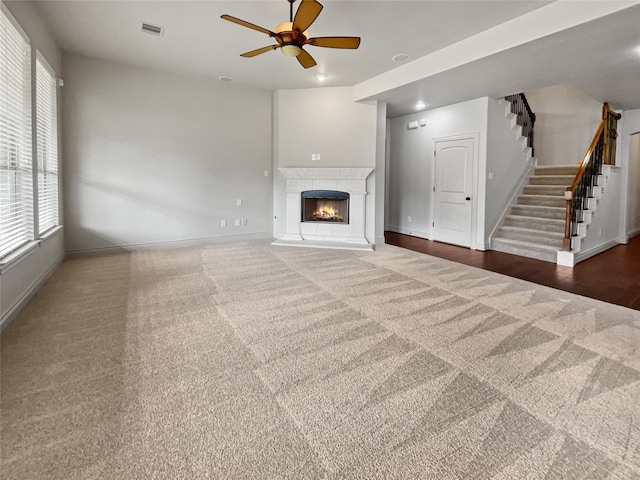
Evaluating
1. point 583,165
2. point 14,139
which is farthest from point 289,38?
point 583,165

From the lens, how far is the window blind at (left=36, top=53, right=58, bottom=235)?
3941mm

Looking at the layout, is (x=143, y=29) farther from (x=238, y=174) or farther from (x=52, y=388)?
(x=52, y=388)

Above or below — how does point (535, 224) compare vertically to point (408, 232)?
above

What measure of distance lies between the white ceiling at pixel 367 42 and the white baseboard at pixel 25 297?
2.83 m

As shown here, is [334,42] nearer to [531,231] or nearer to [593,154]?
[531,231]

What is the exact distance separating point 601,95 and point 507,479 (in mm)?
6845

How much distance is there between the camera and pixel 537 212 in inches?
244

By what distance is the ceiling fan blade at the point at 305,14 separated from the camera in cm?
270

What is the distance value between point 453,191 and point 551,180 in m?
1.82

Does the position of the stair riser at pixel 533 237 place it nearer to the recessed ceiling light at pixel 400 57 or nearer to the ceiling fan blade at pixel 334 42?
the recessed ceiling light at pixel 400 57

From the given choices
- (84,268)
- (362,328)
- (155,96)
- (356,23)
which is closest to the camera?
(362,328)

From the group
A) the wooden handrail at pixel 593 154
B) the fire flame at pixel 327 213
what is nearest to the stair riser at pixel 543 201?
the wooden handrail at pixel 593 154

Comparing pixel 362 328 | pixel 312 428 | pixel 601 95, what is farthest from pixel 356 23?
pixel 601 95

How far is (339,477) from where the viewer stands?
53.4 inches
